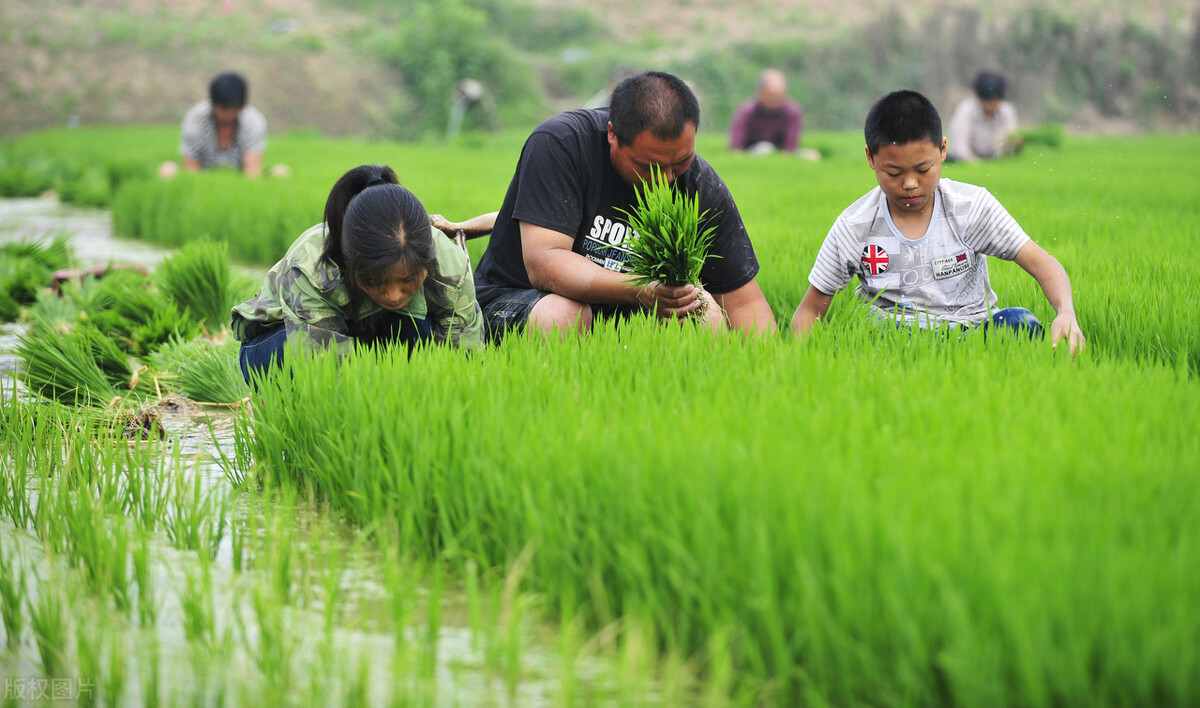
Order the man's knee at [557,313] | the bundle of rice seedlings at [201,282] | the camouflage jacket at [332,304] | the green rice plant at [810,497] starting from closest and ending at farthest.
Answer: the green rice plant at [810,497] → the camouflage jacket at [332,304] → the man's knee at [557,313] → the bundle of rice seedlings at [201,282]

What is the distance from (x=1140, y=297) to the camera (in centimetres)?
325

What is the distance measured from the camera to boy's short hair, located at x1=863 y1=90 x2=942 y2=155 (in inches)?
114

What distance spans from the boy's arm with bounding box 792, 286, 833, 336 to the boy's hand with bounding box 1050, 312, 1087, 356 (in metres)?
0.67

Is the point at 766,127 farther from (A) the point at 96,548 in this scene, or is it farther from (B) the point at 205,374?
(A) the point at 96,548

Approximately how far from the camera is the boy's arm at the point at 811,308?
3211 millimetres

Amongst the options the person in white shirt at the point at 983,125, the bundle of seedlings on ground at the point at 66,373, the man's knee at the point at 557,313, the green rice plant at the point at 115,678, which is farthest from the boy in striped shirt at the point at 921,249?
the person in white shirt at the point at 983,125

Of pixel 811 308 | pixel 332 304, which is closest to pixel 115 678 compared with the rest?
pixel 332 304

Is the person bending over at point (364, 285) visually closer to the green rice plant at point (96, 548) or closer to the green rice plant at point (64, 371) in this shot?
the green rice plant at point (64, 371)

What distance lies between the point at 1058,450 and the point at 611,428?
819mm

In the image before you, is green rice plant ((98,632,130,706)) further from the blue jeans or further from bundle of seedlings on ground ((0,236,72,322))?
bundle of seedlings on ground ((0,236,72,322))

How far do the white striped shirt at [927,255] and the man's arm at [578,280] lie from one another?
0.49 m

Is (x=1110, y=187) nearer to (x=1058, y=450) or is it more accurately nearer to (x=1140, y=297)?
(x=1140, y=297)

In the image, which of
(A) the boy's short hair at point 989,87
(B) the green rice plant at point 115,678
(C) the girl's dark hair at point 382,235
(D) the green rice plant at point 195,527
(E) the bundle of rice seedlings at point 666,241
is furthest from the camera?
(A) the boy's short hair at point 989,87

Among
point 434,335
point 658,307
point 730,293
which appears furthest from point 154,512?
point 730,293
